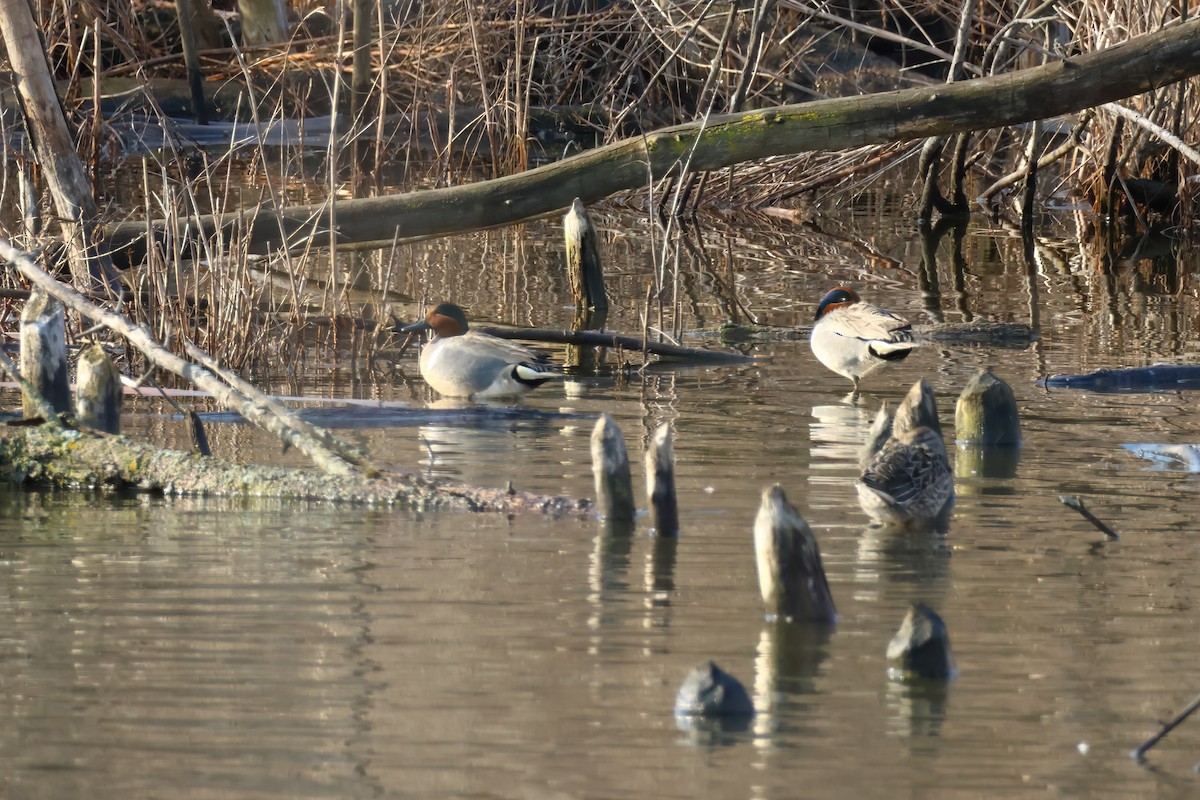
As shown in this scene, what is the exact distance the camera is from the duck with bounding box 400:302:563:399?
8.75m

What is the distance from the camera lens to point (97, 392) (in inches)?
277

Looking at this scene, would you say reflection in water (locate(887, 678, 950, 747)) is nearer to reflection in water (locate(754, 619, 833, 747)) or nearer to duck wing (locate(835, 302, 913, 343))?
reflection in water (locate(754, 619, 833, 747))

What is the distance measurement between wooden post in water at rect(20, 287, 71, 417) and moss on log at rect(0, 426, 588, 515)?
25cm

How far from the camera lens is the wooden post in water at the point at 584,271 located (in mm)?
11289

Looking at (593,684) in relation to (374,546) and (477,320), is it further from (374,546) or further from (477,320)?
(477,320)

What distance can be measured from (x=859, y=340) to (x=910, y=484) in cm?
312

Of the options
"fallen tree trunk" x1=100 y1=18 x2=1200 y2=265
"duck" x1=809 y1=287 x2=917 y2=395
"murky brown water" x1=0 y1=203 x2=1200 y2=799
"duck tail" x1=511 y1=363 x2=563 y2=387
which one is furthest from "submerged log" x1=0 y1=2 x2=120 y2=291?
"duck" x1=809 y1=287 x2=917 y2=395

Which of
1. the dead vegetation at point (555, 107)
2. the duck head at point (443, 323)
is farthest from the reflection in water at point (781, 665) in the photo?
the duck head at point (443, 323)

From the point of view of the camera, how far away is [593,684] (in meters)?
4.46

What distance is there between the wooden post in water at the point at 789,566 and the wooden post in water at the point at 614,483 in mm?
1054

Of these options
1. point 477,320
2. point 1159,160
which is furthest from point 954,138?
point 477,320

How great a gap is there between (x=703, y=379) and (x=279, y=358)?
2329mm

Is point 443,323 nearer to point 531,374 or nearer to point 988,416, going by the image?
point 531,374

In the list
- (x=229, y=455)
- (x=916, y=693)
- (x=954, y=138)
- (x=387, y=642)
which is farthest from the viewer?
(x=954, y=138)
